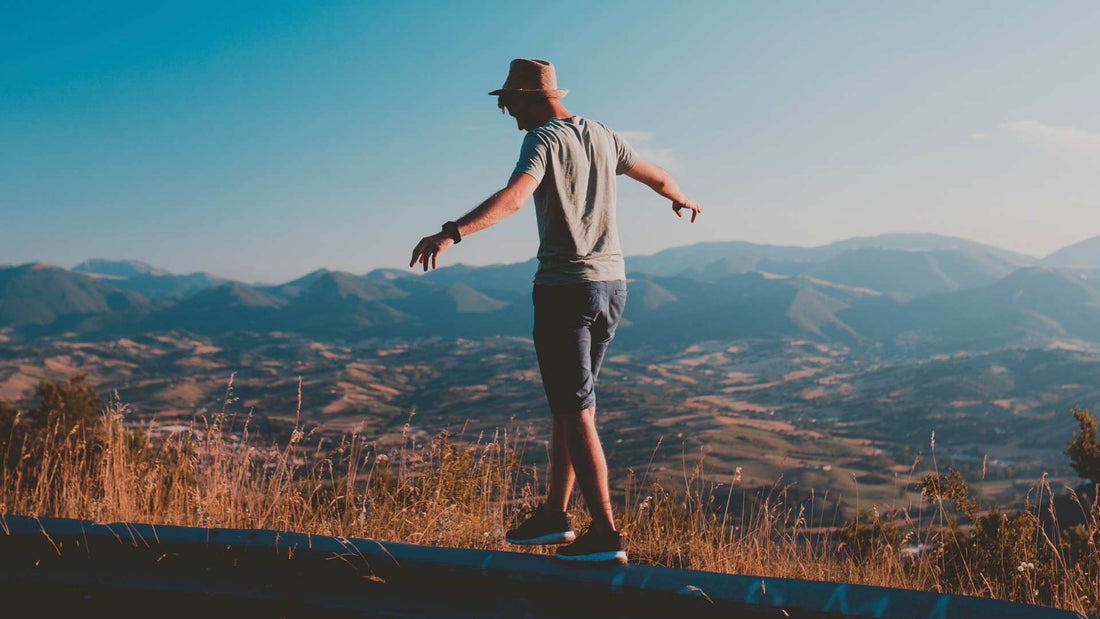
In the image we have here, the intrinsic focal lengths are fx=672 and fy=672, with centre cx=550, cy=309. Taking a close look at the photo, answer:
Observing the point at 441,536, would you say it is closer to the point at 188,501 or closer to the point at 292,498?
the point at 292,498

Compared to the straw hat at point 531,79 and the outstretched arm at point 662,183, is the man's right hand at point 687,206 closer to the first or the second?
the outstretched arm at point 662,183

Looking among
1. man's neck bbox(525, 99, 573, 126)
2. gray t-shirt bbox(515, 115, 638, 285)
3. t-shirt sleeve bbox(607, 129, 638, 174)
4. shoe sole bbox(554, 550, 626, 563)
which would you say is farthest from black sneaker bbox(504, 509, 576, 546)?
man's neck bbox(525, 99, 573, 126)

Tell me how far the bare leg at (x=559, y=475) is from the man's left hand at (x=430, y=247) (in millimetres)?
1097

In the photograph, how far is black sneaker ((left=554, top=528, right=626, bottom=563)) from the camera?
8.39ft

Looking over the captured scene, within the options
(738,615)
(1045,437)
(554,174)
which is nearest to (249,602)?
(738,615)

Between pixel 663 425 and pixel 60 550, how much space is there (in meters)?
→ 118

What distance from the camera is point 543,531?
10.1 feet

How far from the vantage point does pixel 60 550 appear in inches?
108

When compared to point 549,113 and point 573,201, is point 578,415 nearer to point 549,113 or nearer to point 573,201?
point 573,201

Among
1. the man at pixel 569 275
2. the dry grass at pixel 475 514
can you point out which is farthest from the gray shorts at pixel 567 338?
the dry grass at pixel 475 514

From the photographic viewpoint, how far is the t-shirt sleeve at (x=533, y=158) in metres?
2.60

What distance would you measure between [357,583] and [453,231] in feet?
4.26

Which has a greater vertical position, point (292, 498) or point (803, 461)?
point (292, 498)

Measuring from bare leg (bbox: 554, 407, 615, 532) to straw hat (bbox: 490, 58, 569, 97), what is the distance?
1.42m
